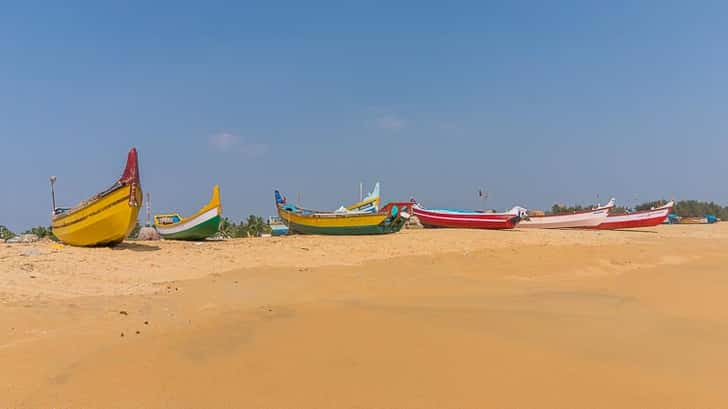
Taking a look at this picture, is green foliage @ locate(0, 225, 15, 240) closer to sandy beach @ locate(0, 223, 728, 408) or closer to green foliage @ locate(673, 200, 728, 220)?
sandy beach @ locate(0, 223, 728, 408)

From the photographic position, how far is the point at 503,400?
260 cm

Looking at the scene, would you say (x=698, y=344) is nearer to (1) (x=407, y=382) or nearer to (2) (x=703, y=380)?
(2) (x=703, y=380)

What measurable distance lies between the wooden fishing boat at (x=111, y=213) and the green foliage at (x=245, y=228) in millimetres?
11093

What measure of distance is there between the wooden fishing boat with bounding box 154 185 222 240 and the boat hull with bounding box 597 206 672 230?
23.8 m

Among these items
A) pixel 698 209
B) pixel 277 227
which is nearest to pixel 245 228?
pixel 277 227

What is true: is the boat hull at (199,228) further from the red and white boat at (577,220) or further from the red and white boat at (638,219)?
the red and white boat at (638,219)

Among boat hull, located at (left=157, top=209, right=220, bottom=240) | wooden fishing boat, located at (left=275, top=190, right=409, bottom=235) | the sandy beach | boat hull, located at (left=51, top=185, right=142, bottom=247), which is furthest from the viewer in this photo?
wooden fishing boat, located at (left=275, top=190, right=409, bottom=235)

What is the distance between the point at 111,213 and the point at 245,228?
13.1 m

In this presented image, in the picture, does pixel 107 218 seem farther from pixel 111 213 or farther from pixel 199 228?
pixel 199 228

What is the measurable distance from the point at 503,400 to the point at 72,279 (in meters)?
6.81

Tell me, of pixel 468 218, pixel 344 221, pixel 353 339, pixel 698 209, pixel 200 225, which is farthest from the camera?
pixel 698 209

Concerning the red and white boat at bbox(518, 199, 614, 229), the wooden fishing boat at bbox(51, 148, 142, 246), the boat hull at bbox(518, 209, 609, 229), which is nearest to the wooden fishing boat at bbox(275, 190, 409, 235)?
the wooden fishing boat at bbox(51, 148, 142, 246)

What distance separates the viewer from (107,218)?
11477 millimetres

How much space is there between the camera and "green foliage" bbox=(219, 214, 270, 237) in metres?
23.4
